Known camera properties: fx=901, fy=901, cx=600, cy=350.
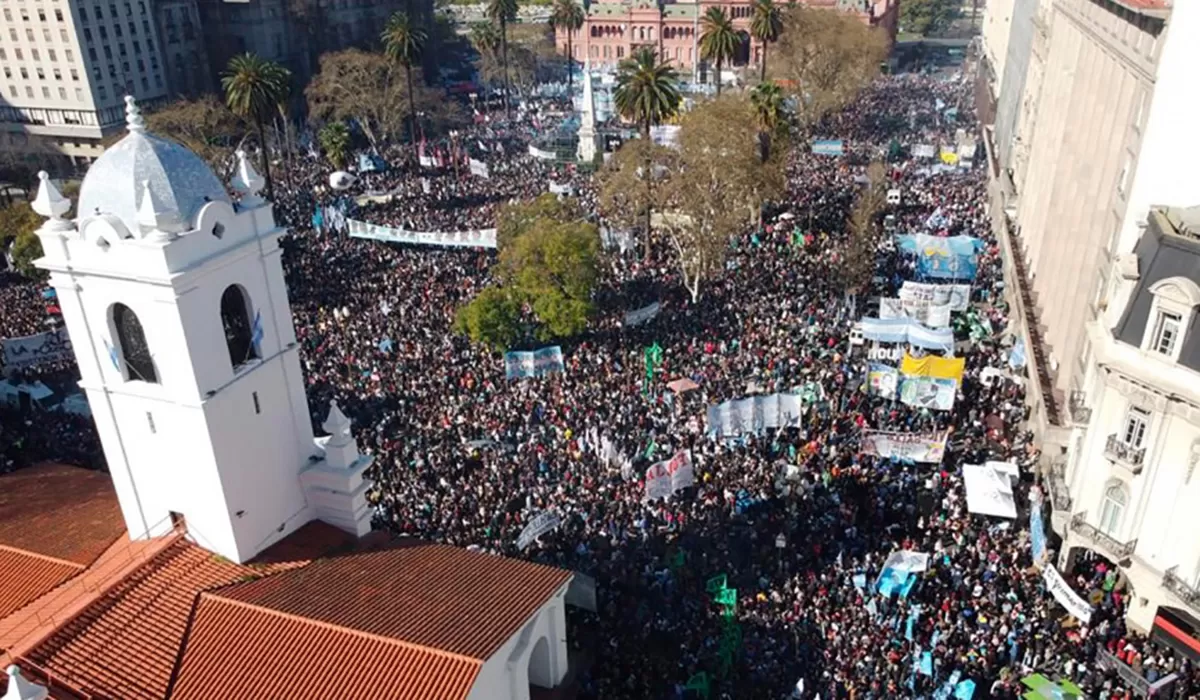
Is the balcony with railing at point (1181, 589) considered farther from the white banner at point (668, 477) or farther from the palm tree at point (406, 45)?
the palm tree at point (406, 45)

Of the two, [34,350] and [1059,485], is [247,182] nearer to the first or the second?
[1059,485]

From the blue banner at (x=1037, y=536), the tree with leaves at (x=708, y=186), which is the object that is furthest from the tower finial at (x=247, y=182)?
the tree with leaves at (x=708, y=186)

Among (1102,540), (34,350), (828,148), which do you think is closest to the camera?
(1102,540)

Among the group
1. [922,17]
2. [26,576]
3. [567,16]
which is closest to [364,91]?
[567,16]

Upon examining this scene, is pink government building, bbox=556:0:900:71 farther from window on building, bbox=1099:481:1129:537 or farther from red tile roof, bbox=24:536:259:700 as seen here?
red tile roof, bbox=24:536:259:700

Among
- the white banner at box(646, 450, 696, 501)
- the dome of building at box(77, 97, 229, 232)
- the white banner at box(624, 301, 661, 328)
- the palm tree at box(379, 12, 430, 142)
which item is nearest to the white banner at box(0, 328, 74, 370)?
the white banner at box(624, 301, 661, 328)

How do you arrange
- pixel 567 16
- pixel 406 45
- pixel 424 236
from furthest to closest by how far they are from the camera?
pixel 567 16
pixel 406 45
pixel 424 236
